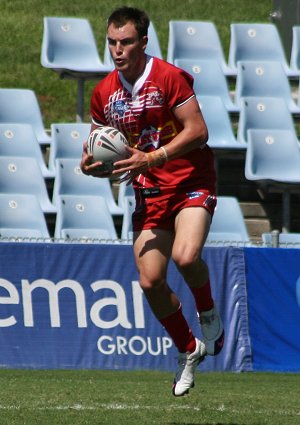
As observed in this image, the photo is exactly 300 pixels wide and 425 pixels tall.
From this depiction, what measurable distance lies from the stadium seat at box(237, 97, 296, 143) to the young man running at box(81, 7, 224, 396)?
791 cm

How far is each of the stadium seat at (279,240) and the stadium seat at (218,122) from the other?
2.16 meters

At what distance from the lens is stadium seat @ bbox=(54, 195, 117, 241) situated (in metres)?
13.7

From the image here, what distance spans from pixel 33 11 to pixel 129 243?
42.0 ft

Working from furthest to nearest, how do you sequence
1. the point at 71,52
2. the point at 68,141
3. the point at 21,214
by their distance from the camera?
the point at 71,52, the point at 68,141, the point at 21,214

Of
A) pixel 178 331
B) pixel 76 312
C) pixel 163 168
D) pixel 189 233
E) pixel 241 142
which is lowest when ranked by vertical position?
pixel 241 142

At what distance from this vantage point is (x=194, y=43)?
1677 centimetres

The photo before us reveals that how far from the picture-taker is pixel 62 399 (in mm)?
8602

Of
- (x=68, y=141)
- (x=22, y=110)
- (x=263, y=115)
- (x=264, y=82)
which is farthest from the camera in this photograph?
(x=264, y=82)

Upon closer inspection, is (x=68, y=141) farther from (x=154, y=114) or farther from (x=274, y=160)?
(x=154, y=114)

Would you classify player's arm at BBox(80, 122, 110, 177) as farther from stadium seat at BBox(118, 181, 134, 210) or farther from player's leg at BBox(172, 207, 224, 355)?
stadium seat at BBox(118, 181, 134, 210)

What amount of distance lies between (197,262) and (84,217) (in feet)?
22.0

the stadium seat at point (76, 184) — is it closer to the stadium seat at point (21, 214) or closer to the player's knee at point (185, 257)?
the stadium seat at point (21, 214)

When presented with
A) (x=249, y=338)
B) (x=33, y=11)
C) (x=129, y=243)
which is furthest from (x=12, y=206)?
(x=33, y=11)

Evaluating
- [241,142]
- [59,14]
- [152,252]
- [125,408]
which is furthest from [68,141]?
[59,14]
